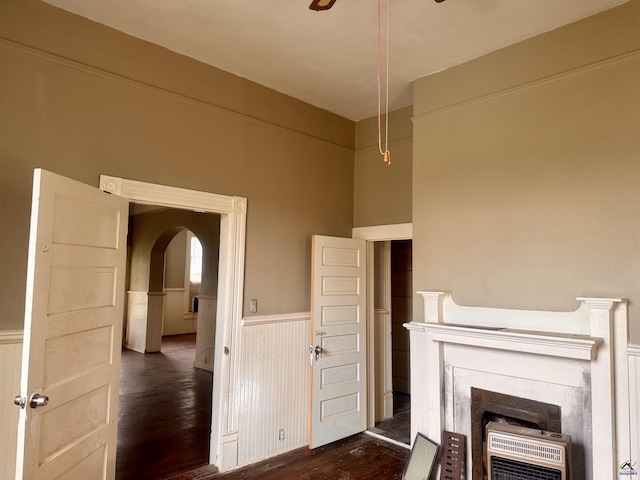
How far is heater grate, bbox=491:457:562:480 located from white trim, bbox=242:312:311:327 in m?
1.97

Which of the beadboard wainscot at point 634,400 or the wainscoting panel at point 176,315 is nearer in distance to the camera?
the beadboard wainscot at point 634,400

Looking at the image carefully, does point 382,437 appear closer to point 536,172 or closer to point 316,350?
point 316,350

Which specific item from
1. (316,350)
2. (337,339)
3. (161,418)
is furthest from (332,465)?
(161,418)

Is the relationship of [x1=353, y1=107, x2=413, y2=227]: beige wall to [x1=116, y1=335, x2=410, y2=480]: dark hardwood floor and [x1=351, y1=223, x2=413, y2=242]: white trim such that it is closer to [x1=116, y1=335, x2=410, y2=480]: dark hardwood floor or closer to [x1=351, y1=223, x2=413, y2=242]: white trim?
[x1=351, y1=223, x2=413, y2=242]: white trim

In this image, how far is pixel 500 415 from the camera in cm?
282

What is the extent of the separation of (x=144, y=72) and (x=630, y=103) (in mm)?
3301

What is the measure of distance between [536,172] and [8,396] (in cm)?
363

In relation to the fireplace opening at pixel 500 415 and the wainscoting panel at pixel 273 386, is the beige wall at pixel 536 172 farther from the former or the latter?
the wainscoting panel at pixel 273 386

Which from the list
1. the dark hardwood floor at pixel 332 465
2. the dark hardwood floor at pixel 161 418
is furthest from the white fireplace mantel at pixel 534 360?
the dark hardwood floor at pixel 161 418

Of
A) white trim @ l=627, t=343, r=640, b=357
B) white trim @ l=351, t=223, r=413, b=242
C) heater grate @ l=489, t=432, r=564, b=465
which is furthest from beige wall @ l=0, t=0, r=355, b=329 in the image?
white trim @ l=627, t=343, r=640, b=357

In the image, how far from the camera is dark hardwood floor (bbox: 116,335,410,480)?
3.33m

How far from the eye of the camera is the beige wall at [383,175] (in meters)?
4.09

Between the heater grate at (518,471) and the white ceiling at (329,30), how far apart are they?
2.84 m

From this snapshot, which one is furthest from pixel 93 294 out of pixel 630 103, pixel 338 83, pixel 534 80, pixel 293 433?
pixel 630 103
